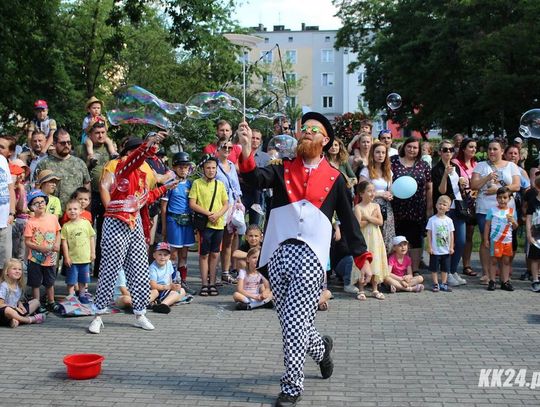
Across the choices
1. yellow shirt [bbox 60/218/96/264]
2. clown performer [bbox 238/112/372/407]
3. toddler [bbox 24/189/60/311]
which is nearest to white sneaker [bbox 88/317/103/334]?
toddler [bbox 24/189/60/311]

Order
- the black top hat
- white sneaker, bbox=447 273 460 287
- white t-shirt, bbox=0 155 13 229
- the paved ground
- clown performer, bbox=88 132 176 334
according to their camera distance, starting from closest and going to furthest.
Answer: the paved ground → the black top hat → clown performer, bbox=88 132 176 334 → white t-shirt, bbox=0 155 13 229 → white sneaker, bbox=447 273 460 287

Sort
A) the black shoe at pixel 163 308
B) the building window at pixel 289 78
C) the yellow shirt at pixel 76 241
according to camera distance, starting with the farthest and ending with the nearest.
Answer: the building window at pixel 289 78 → the yellow shirt at pixel 76 241 → the black shoe at pixel 163 308

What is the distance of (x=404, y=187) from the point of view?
10.6 metres

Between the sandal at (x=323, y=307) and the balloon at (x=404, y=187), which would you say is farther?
the balloon at (x=404, y=187)

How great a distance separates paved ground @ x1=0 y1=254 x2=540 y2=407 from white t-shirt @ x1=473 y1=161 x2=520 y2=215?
5.44 ft

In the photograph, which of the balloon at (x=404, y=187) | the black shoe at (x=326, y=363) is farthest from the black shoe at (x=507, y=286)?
the black shoe at (x=326, y=363)

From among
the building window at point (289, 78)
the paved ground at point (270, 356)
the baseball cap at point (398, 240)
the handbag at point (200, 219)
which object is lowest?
the paved ground at point (270, 356)

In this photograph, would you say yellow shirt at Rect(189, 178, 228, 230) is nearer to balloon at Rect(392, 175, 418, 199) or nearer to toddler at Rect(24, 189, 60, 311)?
toddler at Rect(24, 189, 60, 311)

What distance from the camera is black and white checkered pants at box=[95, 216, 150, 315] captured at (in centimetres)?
784

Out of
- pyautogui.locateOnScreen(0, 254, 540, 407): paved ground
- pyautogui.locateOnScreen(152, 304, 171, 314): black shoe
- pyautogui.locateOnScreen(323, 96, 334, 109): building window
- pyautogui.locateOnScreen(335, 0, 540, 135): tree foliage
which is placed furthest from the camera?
pyautogui.locateOnScreen(323, 96, 334, 109): building window

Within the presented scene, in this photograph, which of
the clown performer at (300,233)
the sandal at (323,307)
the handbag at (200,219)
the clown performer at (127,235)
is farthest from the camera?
the handbag at (200,219)

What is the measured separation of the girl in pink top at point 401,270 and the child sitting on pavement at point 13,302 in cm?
472

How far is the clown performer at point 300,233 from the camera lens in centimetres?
571

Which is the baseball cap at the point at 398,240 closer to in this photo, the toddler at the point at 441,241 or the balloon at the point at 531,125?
the toddler at the point at 441,241
